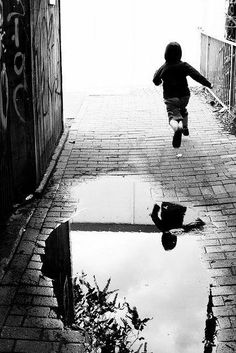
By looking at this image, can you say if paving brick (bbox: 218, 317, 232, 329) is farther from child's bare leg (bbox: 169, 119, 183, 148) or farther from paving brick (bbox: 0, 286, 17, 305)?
child's bare leg (bbox: 169, 119, 183, 148)

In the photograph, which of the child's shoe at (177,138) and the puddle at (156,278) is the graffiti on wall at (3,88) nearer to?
the puddle at (156,278)

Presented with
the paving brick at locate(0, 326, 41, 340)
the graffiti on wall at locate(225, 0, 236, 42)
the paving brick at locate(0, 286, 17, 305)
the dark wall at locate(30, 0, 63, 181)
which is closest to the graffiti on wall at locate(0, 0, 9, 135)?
the dark wall at locate(30, 0, 63, 181)

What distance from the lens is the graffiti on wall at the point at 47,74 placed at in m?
7.14

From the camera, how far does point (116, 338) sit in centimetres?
395

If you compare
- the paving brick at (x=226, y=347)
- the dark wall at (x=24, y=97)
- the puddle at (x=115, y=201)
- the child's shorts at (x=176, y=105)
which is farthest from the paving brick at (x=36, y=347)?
the child's shorts at (x=176, y=105)

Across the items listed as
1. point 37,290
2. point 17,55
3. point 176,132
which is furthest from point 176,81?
point 37,290

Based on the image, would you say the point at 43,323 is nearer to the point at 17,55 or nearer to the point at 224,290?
the point at 224,290

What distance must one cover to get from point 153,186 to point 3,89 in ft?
8.43

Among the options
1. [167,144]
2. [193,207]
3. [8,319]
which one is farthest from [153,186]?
[8,319]

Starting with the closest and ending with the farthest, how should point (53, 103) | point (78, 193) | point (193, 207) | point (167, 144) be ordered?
point (193, 207) → point (78, 193) → point (53, 103) → point (167, 144)

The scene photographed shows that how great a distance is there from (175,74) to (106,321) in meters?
5.31

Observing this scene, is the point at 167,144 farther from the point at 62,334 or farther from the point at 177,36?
the point at 177,36

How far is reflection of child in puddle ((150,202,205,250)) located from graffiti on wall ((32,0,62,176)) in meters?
1.94

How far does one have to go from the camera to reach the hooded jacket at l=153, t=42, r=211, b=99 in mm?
8500
